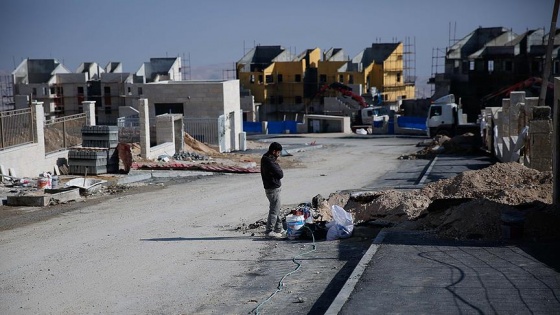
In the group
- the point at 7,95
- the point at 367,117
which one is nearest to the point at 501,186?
the point at 367,117

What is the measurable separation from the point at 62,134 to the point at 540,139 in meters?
16.3

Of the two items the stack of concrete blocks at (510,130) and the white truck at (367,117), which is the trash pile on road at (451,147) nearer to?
the stack of concrete blocks at (510,130)

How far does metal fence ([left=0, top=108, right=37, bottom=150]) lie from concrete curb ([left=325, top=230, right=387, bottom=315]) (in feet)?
52.2

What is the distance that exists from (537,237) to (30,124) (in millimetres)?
18533

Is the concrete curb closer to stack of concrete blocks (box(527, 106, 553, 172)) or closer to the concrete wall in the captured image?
stack of concrete blocks (box(527, 106, 553, 172))

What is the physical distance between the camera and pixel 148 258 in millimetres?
13109

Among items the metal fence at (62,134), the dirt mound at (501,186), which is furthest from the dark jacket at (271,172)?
the metal fence at (62,134)

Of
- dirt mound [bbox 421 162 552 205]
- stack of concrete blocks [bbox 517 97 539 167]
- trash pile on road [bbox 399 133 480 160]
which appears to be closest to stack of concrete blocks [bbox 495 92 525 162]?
stack of concrete blocks [bbox 517 97 539 167]

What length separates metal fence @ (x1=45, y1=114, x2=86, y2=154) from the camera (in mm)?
28125

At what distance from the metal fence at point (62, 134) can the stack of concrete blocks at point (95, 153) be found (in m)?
0.74

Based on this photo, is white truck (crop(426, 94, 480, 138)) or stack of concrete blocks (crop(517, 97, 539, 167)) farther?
white truck (crop(426, 94, 480, 138))

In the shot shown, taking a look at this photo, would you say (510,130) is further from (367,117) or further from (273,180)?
(367,117)

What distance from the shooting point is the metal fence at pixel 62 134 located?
28.1 meters

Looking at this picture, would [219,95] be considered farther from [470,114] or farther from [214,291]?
[470,114]
